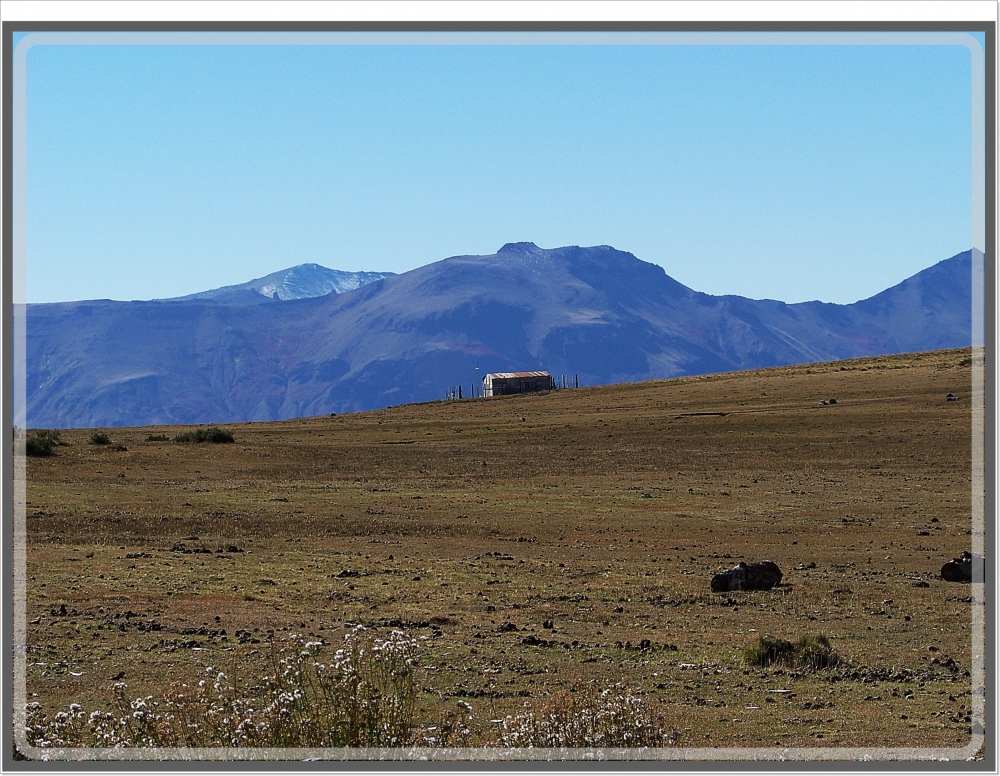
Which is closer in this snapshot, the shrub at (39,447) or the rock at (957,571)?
the rock at (957,571)

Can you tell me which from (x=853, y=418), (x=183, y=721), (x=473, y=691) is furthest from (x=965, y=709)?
(x=853, y=418)

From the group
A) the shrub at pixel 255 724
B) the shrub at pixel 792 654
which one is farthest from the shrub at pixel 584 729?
the shrub at pixel 792 654

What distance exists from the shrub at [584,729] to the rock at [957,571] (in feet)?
35.6

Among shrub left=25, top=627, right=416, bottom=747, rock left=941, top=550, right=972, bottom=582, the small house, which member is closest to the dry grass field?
shrub left=25, top=627, right=416, bottom=747

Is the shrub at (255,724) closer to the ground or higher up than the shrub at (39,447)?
closer to the ground

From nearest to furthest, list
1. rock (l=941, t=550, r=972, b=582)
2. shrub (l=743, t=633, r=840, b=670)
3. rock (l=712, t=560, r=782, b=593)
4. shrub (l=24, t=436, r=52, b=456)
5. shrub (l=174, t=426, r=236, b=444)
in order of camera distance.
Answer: shrub (l=743, t=633, r=840, b=670) < rock (l=712, t=560, r=782, b=593) < rock (l=941, t=550, r=972, b=582) < shrub (l=24, t=436, r=52, b=456) < shrub (l=174, t=426, r=236, b=444)

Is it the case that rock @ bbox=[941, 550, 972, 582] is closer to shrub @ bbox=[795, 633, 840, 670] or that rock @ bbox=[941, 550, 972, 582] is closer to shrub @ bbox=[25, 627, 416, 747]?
shrub @ bbox=[795, 633, 840, 670]

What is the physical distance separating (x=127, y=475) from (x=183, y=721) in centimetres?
2518

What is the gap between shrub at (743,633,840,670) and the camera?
379 inches

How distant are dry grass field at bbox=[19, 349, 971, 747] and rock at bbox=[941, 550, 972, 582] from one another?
1.99 feet

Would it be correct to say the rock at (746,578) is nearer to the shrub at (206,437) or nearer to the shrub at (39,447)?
the shrub at (39,447)

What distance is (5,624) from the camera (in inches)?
202

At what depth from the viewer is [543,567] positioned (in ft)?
55.2

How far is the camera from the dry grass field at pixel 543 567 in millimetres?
8969
